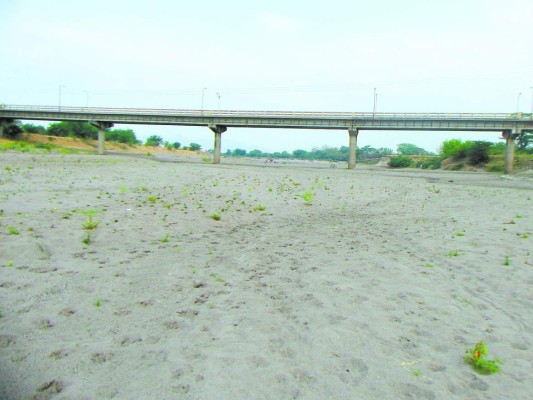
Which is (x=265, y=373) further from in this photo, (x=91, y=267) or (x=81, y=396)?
(x=91, y=267)

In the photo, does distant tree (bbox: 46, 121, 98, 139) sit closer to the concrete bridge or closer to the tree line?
the tree line

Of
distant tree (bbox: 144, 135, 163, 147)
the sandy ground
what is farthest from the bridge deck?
distant tree (bbox: 144, 135, 163, 147)

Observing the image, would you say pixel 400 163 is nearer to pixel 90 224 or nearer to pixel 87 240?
pixel 90 224

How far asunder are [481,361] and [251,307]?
2900 millimetres

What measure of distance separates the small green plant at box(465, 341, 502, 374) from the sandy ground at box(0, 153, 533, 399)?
0.10 metres

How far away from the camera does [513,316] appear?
5293 millimetres

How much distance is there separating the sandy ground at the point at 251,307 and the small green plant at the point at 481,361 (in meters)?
0.10

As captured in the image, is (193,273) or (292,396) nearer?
(292,396)

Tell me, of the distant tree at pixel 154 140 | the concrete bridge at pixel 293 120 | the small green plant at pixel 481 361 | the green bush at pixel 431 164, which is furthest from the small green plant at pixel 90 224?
the distant tree at pixel 154 140

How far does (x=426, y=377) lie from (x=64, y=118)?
76.2 meters

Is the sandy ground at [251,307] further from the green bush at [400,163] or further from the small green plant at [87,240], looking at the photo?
the green bush at [400,163]

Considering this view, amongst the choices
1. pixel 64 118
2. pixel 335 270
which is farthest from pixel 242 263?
pixel 64 118

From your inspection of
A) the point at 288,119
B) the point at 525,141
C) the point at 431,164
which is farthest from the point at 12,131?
the point at 525,141

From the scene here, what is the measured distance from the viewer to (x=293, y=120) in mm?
59344
